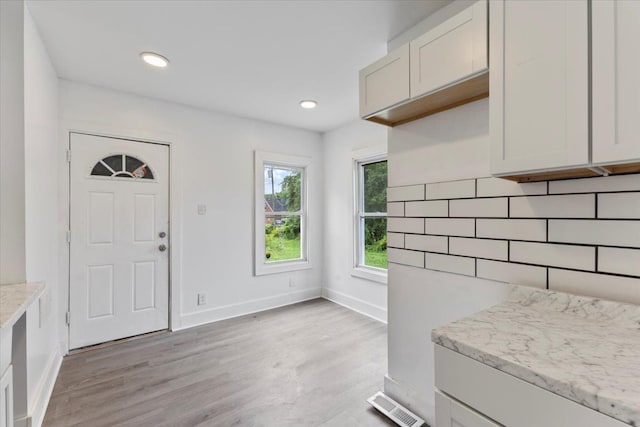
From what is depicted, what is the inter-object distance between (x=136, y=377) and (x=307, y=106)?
2.81 meters

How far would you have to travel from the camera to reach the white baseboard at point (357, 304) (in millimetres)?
3258

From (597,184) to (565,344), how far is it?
0.63 metres

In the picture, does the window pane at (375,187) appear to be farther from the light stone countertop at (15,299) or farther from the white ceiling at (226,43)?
the light stone countertop at (15,299)

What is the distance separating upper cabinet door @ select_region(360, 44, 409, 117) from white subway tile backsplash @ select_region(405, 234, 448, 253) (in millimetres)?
762

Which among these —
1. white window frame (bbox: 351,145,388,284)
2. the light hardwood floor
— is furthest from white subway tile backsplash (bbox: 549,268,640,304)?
white window frame (bbox: 351,145,388,284)

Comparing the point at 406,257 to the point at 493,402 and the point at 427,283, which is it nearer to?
the point at 427,283

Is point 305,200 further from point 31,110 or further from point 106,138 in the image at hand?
point 31,110

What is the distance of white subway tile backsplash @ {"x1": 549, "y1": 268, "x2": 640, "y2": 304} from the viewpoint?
39.0 inches

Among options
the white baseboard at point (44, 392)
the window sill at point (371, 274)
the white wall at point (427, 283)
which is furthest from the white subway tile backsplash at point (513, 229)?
the white baseboard at point (44, 392)

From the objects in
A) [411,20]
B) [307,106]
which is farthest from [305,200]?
[411,20]

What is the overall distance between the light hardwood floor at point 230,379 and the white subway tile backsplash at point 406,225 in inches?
44.2

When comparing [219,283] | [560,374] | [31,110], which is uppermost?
[31,110]

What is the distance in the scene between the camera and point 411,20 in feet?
5.66

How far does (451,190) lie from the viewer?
5.09 ft
